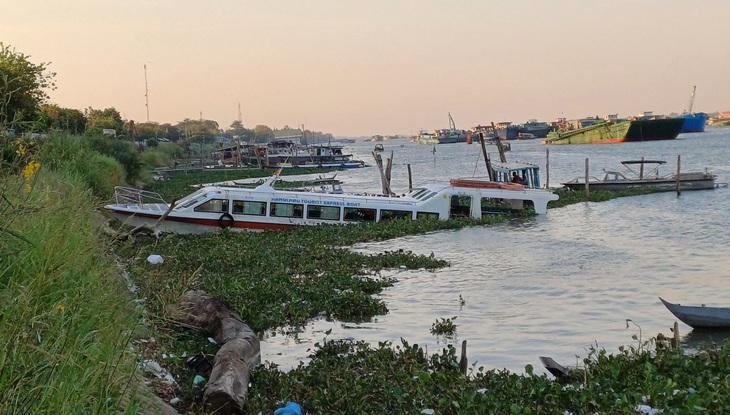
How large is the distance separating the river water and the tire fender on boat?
502cm

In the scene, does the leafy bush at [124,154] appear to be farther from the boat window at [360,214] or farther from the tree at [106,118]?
the tree at [106,118]

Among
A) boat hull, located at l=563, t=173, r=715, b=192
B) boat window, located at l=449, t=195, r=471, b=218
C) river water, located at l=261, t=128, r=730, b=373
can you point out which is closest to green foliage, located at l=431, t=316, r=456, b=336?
river water, located at l=261, t=128, r=730, b=373

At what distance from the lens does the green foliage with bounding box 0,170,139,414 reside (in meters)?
4.76

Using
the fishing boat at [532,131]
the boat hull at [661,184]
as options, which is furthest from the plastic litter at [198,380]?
the fishing boat at [532,131]

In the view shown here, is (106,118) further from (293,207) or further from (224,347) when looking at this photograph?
(224,347)

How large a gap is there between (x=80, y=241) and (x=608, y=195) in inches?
1386

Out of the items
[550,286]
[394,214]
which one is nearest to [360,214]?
[394,214]

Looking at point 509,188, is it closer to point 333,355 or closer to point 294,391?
point 333,355

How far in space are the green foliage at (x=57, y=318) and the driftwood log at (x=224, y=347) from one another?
4.50 ft

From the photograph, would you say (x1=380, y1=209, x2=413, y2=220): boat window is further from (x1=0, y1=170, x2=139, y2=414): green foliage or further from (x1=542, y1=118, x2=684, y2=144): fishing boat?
(x1=542, y1=118, x2=684, y2=144): fishing boat

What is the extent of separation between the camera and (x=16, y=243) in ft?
23.2

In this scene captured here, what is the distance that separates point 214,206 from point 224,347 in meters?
16.6

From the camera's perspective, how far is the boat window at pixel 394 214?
94.7 feet

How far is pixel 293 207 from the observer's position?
27.3 m
